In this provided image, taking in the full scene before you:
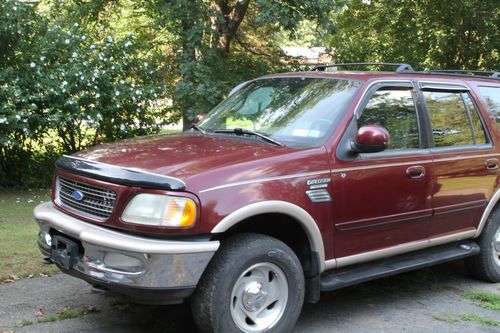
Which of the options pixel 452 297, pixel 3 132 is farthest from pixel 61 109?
pixel 452 297

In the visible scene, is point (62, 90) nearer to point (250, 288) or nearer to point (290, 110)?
point (290, 110)

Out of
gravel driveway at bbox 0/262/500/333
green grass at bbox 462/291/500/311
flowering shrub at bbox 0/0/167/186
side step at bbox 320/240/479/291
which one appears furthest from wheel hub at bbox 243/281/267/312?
flowering shrub at bbox 0/0/167/186

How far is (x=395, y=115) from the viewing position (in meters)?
4.90

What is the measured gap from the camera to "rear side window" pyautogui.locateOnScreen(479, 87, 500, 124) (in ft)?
19.2

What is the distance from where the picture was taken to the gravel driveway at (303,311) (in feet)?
14.3

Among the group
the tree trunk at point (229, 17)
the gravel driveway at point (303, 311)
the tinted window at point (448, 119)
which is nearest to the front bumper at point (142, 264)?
the gravel driveway at point (303, 311)

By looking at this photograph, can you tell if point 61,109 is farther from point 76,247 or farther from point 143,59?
point 76,247

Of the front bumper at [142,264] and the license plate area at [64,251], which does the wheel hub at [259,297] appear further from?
the license plate area at [64,251]

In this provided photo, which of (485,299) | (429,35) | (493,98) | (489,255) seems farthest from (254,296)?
(429,35)

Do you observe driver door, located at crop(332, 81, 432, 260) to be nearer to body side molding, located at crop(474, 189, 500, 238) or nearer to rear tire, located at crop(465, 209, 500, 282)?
body side molding, located at crop(474, 189, 500, 238)

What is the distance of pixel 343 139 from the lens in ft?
14.3

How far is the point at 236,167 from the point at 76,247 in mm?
1182

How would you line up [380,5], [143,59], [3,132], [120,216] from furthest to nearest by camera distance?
1. [380,5]
2. [143,59]
3. [3,132]
4. [120,216]

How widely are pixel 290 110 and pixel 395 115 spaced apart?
921mm
